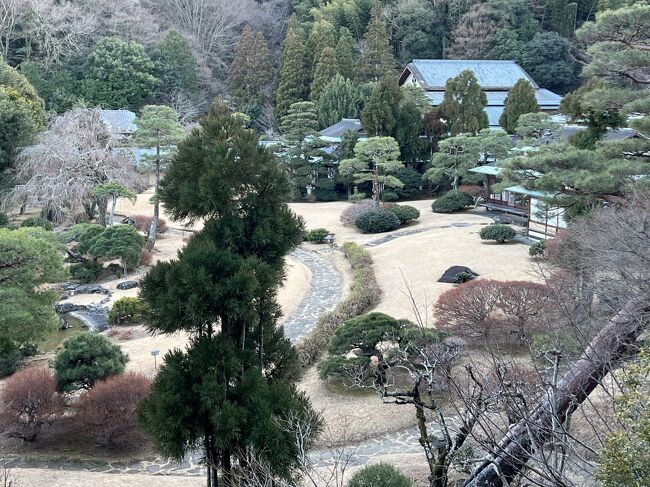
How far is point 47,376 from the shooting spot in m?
10.0

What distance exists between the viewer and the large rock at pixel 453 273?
1605 centimetres

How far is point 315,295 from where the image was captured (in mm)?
16906

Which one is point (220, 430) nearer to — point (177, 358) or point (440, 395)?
point (177, 358)

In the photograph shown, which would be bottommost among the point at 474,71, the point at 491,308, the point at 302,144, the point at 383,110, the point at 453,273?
the point at 453,273

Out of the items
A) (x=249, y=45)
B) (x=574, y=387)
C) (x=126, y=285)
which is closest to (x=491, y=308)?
(x=574, y=387)

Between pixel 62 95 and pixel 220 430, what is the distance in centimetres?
3335

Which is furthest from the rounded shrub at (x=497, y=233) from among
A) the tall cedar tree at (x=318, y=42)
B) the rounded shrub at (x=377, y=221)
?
the tall cedar tree at (x=318, y=42)

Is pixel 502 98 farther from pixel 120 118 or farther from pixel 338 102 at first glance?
pixel 120 118

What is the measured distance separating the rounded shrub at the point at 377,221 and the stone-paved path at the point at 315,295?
2.50 metres

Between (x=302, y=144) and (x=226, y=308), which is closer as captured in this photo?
(x=226, y=308)

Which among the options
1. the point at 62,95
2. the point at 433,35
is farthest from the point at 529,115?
the point at 62,95

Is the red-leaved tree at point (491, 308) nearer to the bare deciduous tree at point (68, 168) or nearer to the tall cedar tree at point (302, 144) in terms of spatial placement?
the bare deciduous tree at point (68, 168)

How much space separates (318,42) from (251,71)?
14.6 ft

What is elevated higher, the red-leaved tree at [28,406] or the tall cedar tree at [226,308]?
the tall cedar tree at [226,308]
